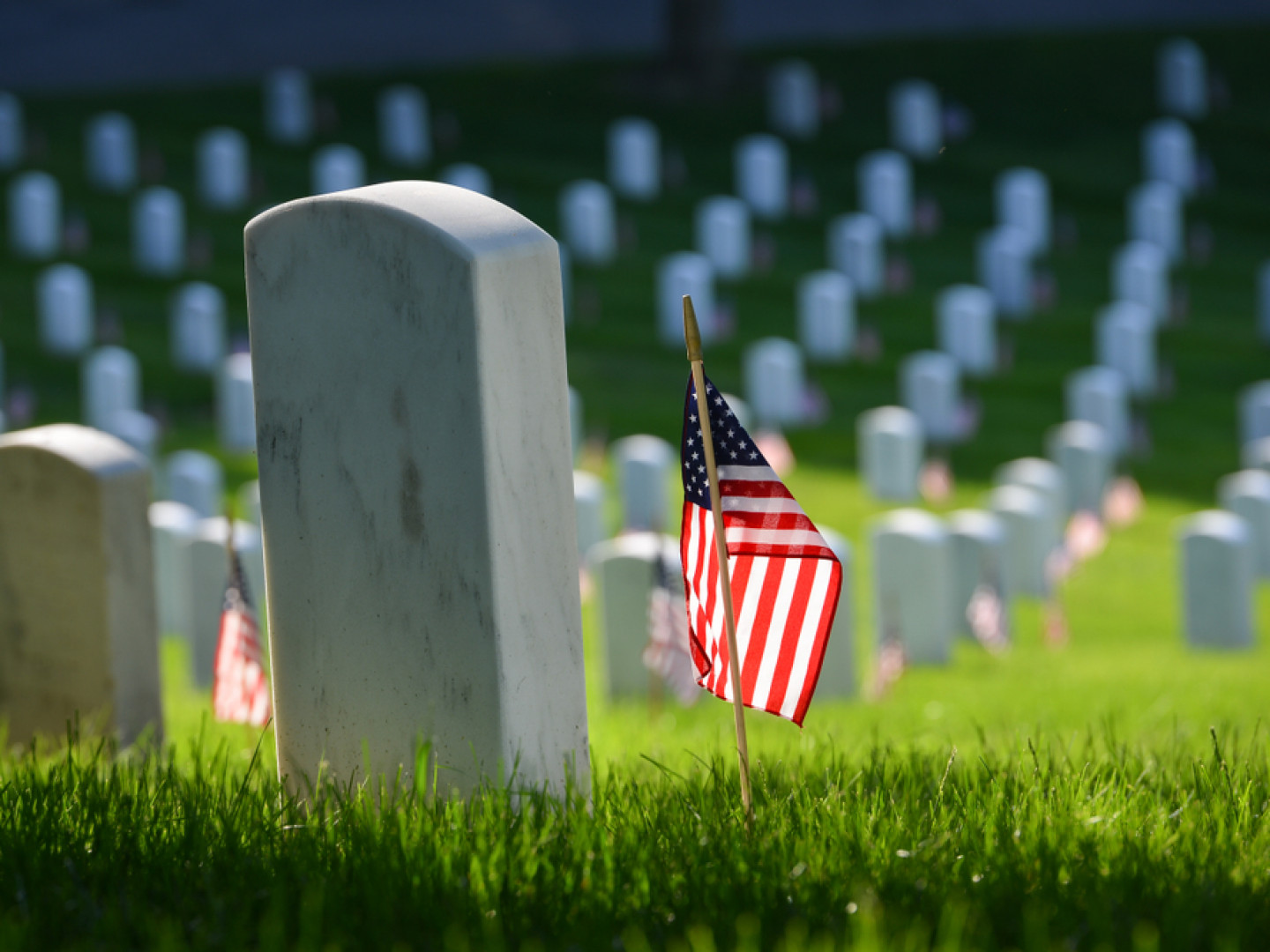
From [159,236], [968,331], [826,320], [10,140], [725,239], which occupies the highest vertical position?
[10,140]

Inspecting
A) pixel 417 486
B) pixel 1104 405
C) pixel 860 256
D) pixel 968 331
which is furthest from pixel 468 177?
pixel 417 486

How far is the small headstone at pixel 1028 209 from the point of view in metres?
18.6

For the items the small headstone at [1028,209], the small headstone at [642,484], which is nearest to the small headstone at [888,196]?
the small headstone at [1028,209]

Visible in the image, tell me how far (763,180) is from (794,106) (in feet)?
8.35

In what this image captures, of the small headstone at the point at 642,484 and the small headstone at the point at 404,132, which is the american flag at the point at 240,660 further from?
the small headstone at the point at 404,132

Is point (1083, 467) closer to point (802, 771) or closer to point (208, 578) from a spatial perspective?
point (208, 578)

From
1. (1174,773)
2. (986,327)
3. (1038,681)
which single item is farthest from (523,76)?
(1174,773)

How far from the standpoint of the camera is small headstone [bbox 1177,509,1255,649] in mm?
9266

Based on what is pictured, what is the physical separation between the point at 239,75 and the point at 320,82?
1.47 metres

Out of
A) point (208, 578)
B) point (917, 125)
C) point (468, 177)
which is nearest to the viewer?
point (208, 578)

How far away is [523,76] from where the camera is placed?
23078 mm

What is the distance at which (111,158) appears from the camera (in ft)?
61.8

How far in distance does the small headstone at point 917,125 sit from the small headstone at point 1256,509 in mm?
10609

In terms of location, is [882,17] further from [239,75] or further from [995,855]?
[995,855]
